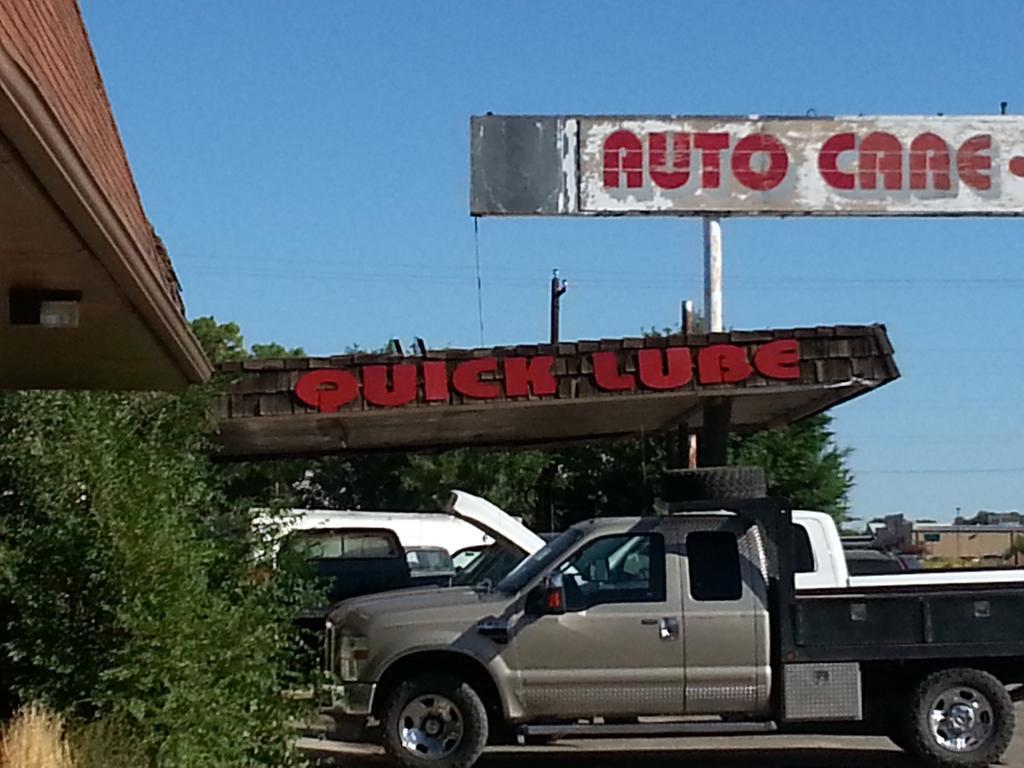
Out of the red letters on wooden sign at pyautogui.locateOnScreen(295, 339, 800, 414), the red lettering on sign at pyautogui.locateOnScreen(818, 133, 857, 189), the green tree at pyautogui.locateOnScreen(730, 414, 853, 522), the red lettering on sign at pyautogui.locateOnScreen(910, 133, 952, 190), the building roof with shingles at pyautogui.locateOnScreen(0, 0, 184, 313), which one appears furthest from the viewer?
the green tree at pyautogui.locateOnScreen(730, 414, 853, 522)

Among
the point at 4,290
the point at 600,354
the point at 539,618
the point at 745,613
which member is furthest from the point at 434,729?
the point at 600,354

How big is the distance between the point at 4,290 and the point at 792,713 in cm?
696

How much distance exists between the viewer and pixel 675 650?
12695 millimetres

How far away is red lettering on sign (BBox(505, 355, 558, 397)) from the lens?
741 inches

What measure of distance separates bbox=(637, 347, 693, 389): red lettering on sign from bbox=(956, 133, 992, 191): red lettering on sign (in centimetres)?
900

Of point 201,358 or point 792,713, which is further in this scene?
point 792,713

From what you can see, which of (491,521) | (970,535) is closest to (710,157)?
(491,521)

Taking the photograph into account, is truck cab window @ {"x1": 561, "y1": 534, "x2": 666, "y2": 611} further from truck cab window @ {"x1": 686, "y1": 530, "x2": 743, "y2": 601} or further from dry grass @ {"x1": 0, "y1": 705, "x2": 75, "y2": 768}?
dry grass @ {"x1": 0, "y1": 705, "x2": 75, "y2": 768}

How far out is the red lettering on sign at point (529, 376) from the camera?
1881 centimetres

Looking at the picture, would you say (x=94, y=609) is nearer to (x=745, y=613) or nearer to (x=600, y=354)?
(x=745, y=613)

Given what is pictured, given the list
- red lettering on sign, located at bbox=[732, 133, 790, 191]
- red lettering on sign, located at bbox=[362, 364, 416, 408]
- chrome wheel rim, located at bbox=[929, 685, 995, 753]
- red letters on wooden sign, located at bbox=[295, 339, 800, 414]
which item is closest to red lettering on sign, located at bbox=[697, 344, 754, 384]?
red letters on wooden sign, located at bbox=[295, 339, 800, 414]

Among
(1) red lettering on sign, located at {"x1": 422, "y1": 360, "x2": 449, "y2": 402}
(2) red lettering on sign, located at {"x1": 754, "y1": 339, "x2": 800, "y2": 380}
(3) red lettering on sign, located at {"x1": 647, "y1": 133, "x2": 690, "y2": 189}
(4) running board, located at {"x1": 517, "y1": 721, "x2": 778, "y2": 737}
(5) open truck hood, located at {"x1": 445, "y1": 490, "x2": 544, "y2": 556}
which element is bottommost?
(4) running board, located at {"x1": 517, "y1": 721, "x2": 778, "y2": 737}

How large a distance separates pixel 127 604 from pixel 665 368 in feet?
32.5

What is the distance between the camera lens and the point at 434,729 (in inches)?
502
